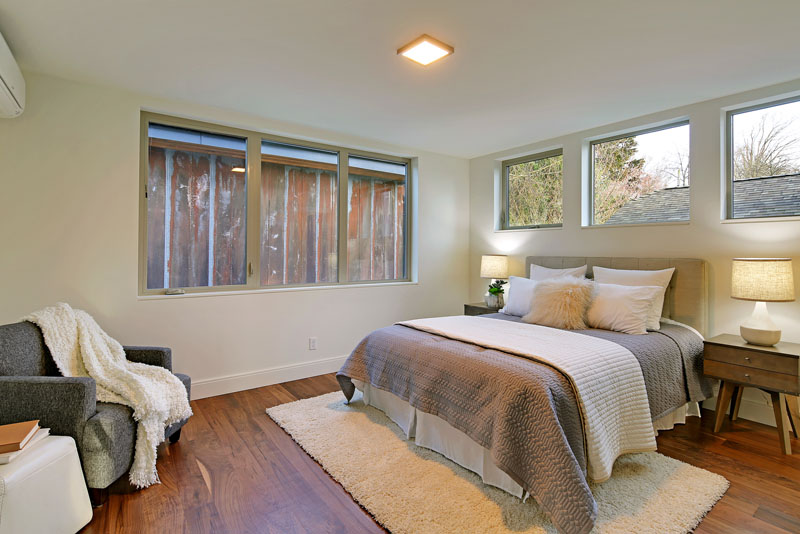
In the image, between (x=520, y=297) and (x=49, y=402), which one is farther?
(x=520, y=297)

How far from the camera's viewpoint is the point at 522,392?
186 centimetres

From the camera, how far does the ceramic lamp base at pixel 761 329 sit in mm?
2527

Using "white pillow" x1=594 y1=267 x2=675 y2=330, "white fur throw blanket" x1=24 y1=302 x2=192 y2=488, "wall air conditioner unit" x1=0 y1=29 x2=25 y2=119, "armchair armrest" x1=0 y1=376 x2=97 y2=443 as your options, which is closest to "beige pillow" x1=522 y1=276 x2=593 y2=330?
"white pillow" x1=594 y1=267 x2=675 y2=330

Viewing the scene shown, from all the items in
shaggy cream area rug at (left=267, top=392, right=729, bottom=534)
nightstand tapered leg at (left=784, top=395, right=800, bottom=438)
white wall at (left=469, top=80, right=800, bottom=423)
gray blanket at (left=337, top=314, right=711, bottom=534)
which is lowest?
shaggy cream area rug at (left=267, top=392, right=729, bottom=534)

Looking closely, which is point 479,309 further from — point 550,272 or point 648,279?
point 648,279

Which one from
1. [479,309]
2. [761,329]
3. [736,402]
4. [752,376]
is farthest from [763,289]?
[479,309]

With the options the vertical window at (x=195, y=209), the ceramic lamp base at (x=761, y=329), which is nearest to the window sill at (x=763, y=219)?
the ceramic lamp base at (x=761, y=329)

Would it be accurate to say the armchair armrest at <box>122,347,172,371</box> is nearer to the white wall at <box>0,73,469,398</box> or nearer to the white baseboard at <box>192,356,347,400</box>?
the white wall at <box>0,73,469,398</box>

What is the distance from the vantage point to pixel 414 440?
2531mm

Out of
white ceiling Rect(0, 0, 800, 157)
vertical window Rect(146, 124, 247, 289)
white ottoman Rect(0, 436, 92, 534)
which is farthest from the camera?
vertical window Rect(146, 124, 247, 289)

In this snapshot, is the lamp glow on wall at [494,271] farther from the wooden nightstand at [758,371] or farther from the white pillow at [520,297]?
the wooden nightstand at [758,371]

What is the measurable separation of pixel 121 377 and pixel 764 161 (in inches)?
178

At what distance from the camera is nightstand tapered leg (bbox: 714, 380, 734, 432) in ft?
8.71

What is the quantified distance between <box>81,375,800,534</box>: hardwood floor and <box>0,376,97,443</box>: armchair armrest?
1.47ft
